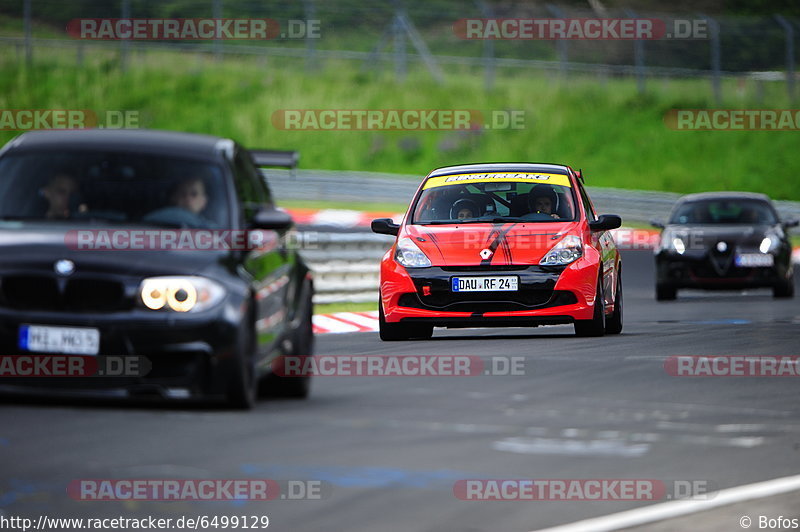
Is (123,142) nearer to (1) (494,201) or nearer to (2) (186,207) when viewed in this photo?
(2) (186,207)

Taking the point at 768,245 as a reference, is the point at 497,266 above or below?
above

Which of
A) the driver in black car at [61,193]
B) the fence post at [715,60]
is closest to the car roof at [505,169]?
the driver in black car at [61,193]

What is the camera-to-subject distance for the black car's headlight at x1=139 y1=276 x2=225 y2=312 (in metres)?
8.36

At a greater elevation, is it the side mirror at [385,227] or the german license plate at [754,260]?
the side mirror at [385,227]

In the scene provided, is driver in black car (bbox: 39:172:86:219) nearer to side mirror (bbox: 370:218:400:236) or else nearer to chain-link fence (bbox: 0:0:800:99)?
side mirror (bbox: 370:218:400:236)

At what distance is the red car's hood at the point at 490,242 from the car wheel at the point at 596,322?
581 mm

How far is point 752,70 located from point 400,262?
37.5 meters

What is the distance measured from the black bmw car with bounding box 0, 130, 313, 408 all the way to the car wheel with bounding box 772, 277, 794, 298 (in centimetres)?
1362

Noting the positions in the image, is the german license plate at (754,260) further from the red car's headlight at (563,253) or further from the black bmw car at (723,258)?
the red car's headlight at (563,253)

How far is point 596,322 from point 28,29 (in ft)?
100

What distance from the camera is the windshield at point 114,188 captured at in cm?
914

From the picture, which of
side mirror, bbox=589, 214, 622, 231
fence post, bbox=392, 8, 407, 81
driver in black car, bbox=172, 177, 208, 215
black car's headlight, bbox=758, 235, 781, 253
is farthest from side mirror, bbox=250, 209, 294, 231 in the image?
fence post, bbox=392, 8, 407, 81

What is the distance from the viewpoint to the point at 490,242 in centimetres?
1409

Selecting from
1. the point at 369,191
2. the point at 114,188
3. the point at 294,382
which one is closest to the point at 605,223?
the point at 294,382
